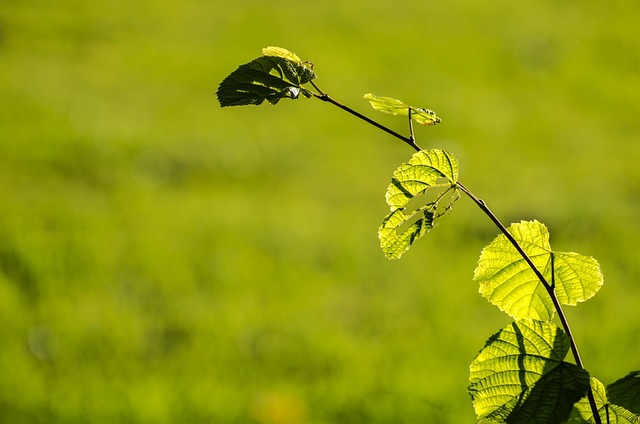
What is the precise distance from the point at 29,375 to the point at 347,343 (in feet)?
3.57

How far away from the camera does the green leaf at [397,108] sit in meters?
0.88

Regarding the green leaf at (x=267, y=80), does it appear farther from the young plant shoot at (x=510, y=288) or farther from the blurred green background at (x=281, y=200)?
the blurred green background at (x=281, y=200)

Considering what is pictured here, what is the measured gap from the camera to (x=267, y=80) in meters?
0.85

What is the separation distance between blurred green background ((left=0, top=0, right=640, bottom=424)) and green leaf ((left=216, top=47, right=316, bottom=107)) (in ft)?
5.78

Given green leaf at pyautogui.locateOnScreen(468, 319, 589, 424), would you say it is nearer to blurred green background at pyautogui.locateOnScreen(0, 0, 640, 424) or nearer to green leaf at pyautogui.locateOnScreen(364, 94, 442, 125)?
green leaf at pyautogui.locateOnScreen(364, 94, 442, 125)

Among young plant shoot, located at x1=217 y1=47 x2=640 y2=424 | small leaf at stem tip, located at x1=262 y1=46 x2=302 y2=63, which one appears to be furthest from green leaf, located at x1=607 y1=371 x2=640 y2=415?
small leaf at stem tip, located at x1=262 y1=46 x2=302 y2=63

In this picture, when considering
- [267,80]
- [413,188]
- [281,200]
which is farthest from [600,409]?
[281,200]

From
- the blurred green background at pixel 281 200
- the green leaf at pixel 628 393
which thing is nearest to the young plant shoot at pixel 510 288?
the green leaf at pixel 628 393

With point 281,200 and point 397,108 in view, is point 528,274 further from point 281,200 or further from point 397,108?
point 281,200

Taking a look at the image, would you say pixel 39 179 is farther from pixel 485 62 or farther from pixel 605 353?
pixel 485 62

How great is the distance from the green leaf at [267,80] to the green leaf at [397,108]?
0.26 feet

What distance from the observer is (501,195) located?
175 inches

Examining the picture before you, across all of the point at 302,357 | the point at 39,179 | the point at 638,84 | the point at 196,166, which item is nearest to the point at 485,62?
the point at 638,84

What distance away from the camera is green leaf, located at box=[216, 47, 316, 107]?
0.84 meters
